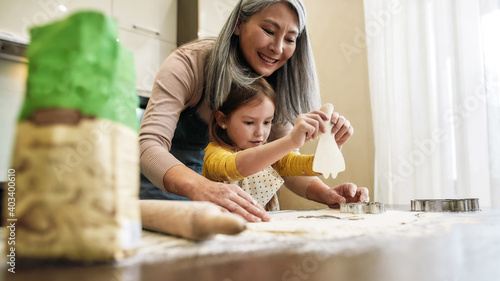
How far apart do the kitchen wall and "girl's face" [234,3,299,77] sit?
1329 mm

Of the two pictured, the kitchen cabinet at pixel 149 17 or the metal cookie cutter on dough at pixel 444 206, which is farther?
the kitchen cabinet at pixel 149 17

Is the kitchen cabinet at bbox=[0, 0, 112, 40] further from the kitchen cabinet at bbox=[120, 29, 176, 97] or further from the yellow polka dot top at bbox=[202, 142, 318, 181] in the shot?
the yellow polka dot top at bbox=[202, 142, 318, 181]

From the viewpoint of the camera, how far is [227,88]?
111 centimetres

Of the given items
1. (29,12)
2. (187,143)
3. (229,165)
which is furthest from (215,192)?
(29,12)

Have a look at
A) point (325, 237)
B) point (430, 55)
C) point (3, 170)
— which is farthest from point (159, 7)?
point (325, 237)

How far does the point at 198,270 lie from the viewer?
0.84 feet

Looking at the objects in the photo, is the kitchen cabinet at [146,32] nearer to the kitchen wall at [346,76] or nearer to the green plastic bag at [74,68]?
the kitchen wall at [346,76]

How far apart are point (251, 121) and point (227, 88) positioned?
15 centimetres

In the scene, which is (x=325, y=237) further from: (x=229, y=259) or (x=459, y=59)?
(x=459, y=59)

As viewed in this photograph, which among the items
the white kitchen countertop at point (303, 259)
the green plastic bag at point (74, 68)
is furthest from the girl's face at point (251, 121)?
the green plastic bag at point (74, 68)

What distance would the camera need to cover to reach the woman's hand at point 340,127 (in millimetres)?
868

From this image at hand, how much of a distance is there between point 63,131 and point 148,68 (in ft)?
7.44

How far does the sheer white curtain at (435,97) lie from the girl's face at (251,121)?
113 centimetres

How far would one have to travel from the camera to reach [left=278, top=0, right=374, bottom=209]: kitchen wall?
2350 mm
